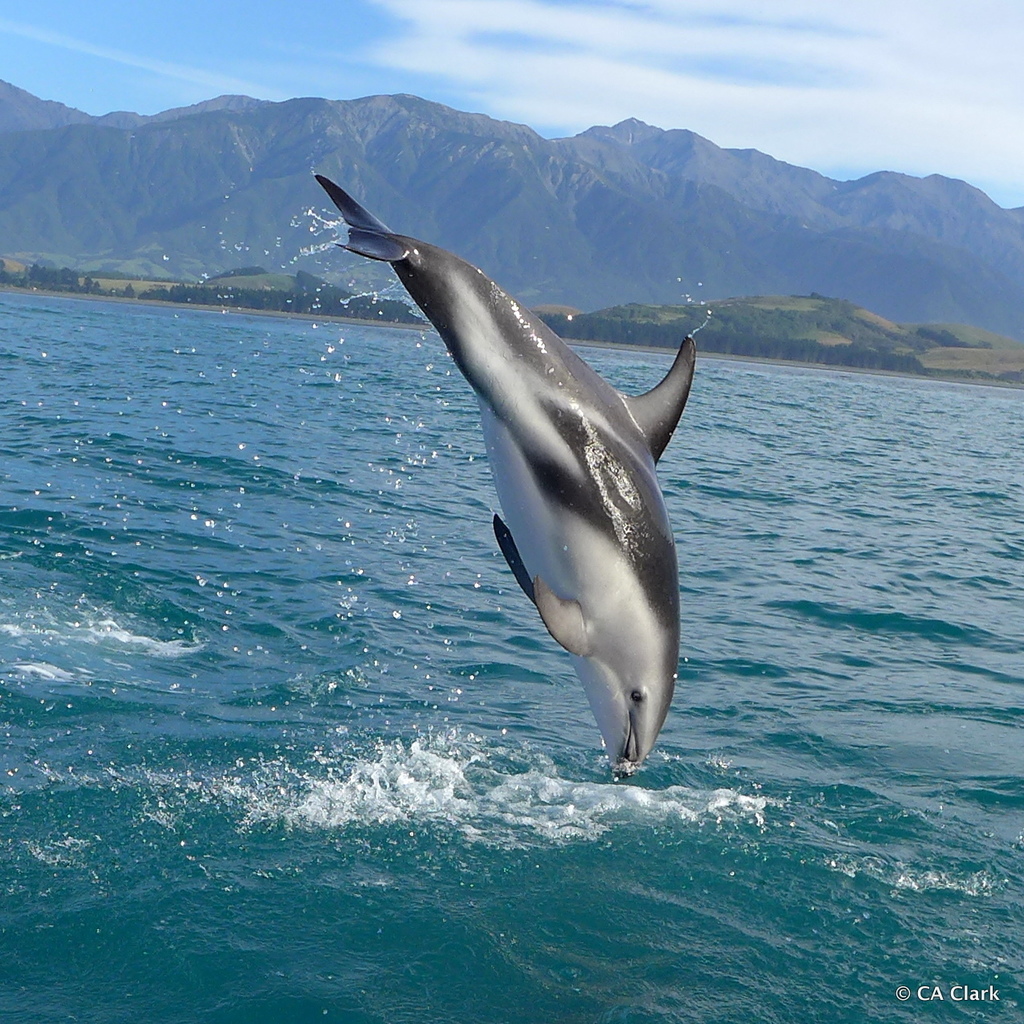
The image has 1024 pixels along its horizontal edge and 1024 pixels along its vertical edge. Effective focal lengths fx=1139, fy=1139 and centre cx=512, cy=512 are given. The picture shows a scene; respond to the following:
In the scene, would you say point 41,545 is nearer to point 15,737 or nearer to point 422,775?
point 15,737

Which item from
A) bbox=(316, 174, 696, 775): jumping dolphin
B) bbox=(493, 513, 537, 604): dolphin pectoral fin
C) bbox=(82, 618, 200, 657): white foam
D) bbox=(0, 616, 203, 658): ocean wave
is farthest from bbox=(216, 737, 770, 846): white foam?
bbox=(0, 616, 203, 658): ocean wave

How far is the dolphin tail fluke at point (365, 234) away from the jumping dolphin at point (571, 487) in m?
0.01

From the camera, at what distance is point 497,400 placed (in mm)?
7586

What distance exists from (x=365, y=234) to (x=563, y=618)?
9.14ft

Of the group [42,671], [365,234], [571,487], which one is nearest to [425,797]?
[571,487]

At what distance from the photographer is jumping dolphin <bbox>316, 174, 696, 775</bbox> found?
7473mm

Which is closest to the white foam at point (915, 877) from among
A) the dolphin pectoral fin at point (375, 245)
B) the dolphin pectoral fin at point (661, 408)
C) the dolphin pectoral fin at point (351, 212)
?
the dolphin pectoral fin at point (661, 408)

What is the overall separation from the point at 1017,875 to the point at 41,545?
49.1 feet

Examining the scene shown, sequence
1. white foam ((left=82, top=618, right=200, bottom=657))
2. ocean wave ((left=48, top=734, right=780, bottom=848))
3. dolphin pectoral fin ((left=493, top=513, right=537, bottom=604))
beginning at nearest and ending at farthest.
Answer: dolphin pectoral fin ((left=493, top=513, right=537, bottom=604)) < ocean wave ((left=48, top=734, right=780, bottom=848)) < white foam ((left=82, top=618, right=200, bottom=657))

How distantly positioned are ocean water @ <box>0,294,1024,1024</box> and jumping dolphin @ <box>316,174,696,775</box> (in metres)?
2.13

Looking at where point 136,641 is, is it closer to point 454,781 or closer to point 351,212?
point 454,781

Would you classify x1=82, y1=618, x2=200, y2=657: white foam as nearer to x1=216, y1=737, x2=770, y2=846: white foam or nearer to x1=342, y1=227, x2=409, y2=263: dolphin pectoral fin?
x1=216, y1=737, x2=770, y2=846: white foam

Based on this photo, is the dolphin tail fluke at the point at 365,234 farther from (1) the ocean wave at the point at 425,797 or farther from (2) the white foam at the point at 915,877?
(2) the white foam at the point at 915,877

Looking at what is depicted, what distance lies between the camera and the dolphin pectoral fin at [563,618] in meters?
6.80
